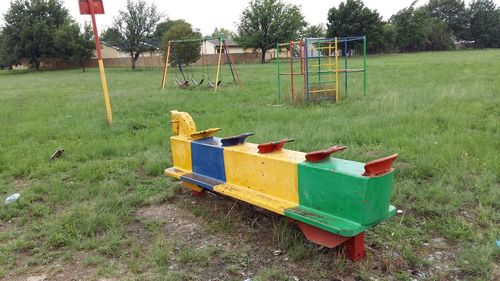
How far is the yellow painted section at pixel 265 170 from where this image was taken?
120 inches

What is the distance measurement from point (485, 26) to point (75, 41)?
2612 inches

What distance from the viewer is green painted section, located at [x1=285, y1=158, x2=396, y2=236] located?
2.58m

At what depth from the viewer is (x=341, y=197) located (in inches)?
106

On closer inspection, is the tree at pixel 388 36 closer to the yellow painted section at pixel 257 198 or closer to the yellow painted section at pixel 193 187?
the yellow painted section at pixel 193 187

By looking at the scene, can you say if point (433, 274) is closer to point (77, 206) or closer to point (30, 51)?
point (77, 206)

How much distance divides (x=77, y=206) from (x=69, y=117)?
595cm

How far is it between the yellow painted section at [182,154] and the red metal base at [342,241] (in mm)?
1725

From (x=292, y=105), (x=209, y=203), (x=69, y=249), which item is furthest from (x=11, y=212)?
(x=292, y=105)

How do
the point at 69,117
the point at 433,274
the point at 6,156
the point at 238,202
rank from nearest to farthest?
the point at 433,274
the point at 238,202
the point at 6,156
the point at 69,117

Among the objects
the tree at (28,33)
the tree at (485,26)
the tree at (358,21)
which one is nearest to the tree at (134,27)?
the tree at (28,33)

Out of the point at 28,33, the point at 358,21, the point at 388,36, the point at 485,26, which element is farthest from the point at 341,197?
the point at 485,26

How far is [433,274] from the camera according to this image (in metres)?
2.69

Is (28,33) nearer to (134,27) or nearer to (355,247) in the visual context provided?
(134,27)

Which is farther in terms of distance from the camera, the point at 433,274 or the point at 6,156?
the point at 6,156
